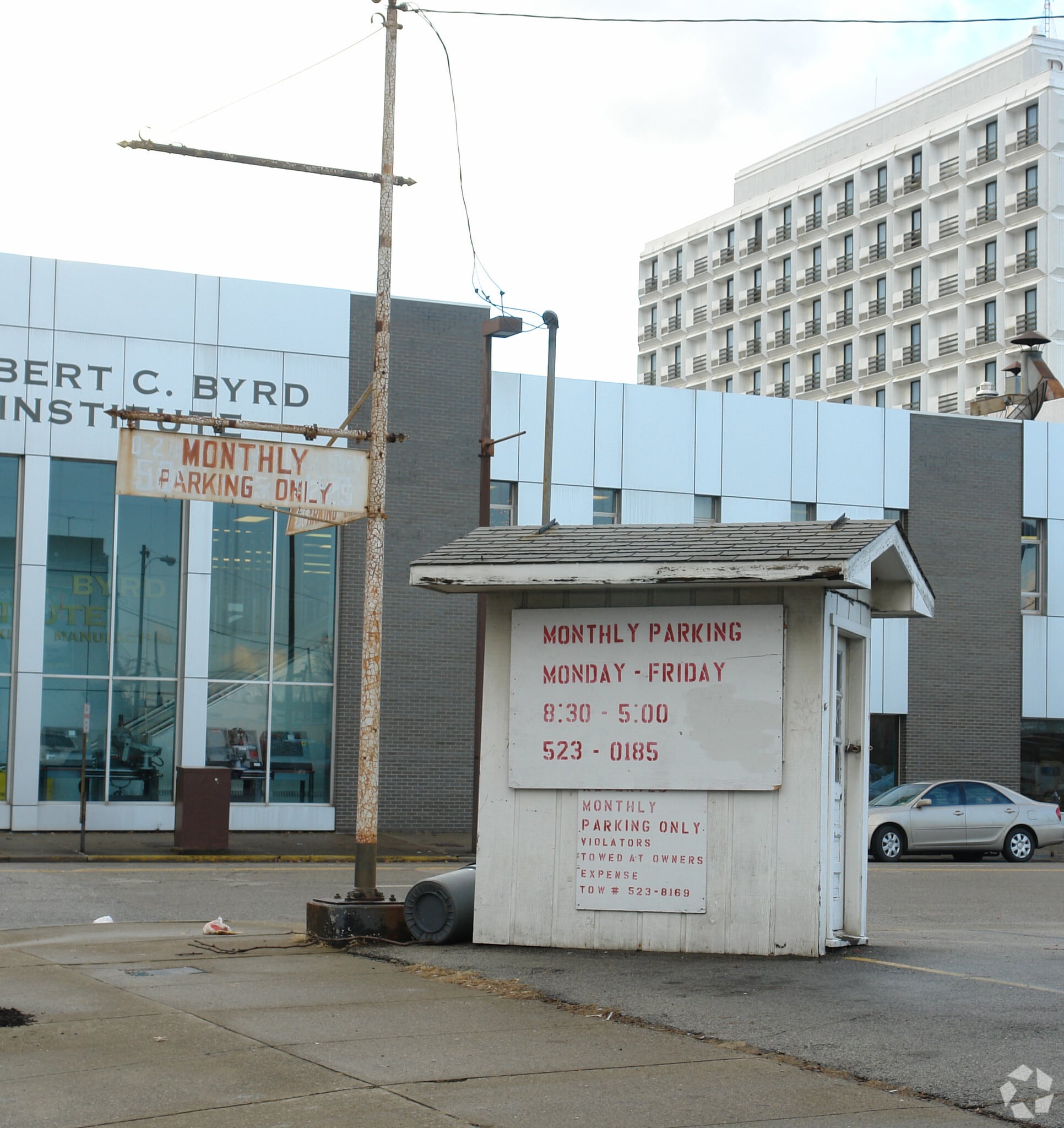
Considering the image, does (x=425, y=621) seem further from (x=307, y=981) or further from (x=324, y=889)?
(x=307, y=981)

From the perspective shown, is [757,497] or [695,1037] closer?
[695,1037]

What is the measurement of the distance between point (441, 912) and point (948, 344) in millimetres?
73364

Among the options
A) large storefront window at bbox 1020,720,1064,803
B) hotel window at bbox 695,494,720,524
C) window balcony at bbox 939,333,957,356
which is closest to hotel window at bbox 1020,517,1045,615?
large storefront window at bbox 1020,720,1064,803

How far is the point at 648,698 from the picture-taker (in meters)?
10.7

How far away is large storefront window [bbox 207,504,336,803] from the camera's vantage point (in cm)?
2622

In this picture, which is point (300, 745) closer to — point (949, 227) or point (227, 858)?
point (227, 858)

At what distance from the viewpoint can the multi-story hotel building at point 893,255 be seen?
7450 centimetres

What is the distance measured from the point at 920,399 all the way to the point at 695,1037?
77.4 meters

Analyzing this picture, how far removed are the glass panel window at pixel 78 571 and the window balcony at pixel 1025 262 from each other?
59.2m

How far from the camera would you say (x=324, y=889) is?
1691 cm

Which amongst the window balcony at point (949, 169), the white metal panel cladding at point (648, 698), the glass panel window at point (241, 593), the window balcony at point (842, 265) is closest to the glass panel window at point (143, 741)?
the glass panel window at point (241, 593)

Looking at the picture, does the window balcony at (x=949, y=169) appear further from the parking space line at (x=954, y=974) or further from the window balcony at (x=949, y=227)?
the parking space line at (x=954, y=974)

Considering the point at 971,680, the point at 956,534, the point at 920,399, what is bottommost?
the point at 971,680

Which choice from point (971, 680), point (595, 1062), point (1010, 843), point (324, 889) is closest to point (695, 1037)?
point (595, 1062)
